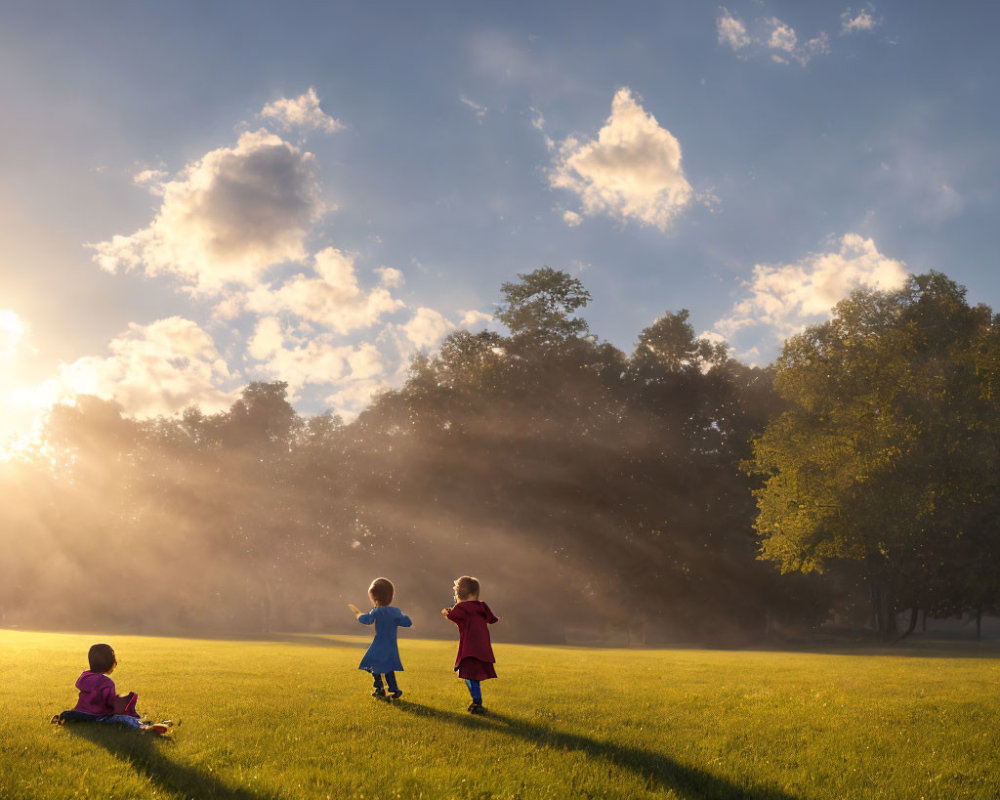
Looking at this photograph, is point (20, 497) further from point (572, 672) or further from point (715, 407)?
point (572, 672)

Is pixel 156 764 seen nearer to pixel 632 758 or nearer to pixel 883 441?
pixel 632 758

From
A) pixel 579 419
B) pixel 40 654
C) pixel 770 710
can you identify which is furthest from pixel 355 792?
pixel 579 419

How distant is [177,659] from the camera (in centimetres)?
2241

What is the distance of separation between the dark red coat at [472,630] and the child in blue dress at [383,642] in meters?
1.12

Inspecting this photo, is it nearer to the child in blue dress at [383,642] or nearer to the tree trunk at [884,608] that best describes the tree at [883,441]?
the tree trunk at [884,608]

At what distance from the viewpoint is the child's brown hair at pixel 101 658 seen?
10461 mm

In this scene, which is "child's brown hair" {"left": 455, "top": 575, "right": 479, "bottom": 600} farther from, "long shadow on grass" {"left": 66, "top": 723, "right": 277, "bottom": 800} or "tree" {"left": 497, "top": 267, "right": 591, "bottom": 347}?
"tree" {"left": 497, "top": 267, "right": 591, "bottom": 347}

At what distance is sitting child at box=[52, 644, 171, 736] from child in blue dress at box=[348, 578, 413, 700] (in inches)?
145

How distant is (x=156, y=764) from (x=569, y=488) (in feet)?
157

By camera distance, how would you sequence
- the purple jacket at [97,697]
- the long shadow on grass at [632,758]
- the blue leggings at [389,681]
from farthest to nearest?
the blue leggings at [389,681], the purple jacket at [97,697], the long shadow on grass at [632,758]

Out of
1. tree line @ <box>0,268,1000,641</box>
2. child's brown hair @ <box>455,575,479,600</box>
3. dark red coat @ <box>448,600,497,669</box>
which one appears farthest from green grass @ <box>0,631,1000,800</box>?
tree line @ <box>0,268,1000,641</box>

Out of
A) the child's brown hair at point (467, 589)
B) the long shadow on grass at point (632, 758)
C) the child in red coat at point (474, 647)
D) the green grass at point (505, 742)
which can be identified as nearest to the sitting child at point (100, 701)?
the green grass at point (505, 742)

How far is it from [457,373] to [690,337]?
19012mm

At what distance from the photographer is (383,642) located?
13102mm
